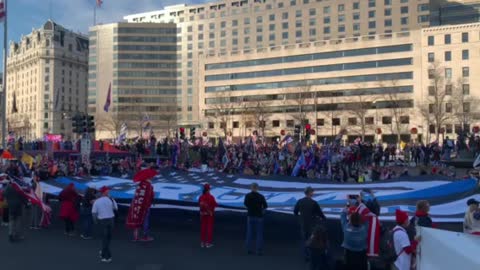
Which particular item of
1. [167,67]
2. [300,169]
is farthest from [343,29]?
[300,169]

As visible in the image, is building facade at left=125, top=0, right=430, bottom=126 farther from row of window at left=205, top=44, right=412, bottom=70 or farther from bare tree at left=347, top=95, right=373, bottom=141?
bare tree at left=347, top=95, right=373, bottom=141

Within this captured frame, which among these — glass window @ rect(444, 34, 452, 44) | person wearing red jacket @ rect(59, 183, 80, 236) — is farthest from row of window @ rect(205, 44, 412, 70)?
person wearing red jacket @ rect(59, 183, 80, 236)

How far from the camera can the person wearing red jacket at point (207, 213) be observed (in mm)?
12688

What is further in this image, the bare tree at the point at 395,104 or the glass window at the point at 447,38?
the bare tree at the point at 395,104

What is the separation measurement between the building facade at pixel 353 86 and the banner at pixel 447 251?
6739cm

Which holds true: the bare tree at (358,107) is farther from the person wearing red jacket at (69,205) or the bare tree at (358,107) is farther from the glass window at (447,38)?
the person wearing red jacket at (69,205)

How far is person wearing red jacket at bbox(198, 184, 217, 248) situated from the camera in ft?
41.6

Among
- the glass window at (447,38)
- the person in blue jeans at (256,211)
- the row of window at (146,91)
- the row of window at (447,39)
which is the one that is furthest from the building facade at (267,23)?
the person in blue jeans at (256,211)

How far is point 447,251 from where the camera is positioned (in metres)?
5.44

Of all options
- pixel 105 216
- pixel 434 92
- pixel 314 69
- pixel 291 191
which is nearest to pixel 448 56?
pixel 434 92

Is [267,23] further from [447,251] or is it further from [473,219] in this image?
[447,251]

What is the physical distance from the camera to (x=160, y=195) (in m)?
15.2

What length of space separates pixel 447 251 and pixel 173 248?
28.0 ft

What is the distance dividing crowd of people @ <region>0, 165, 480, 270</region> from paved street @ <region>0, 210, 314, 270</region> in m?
0.39
